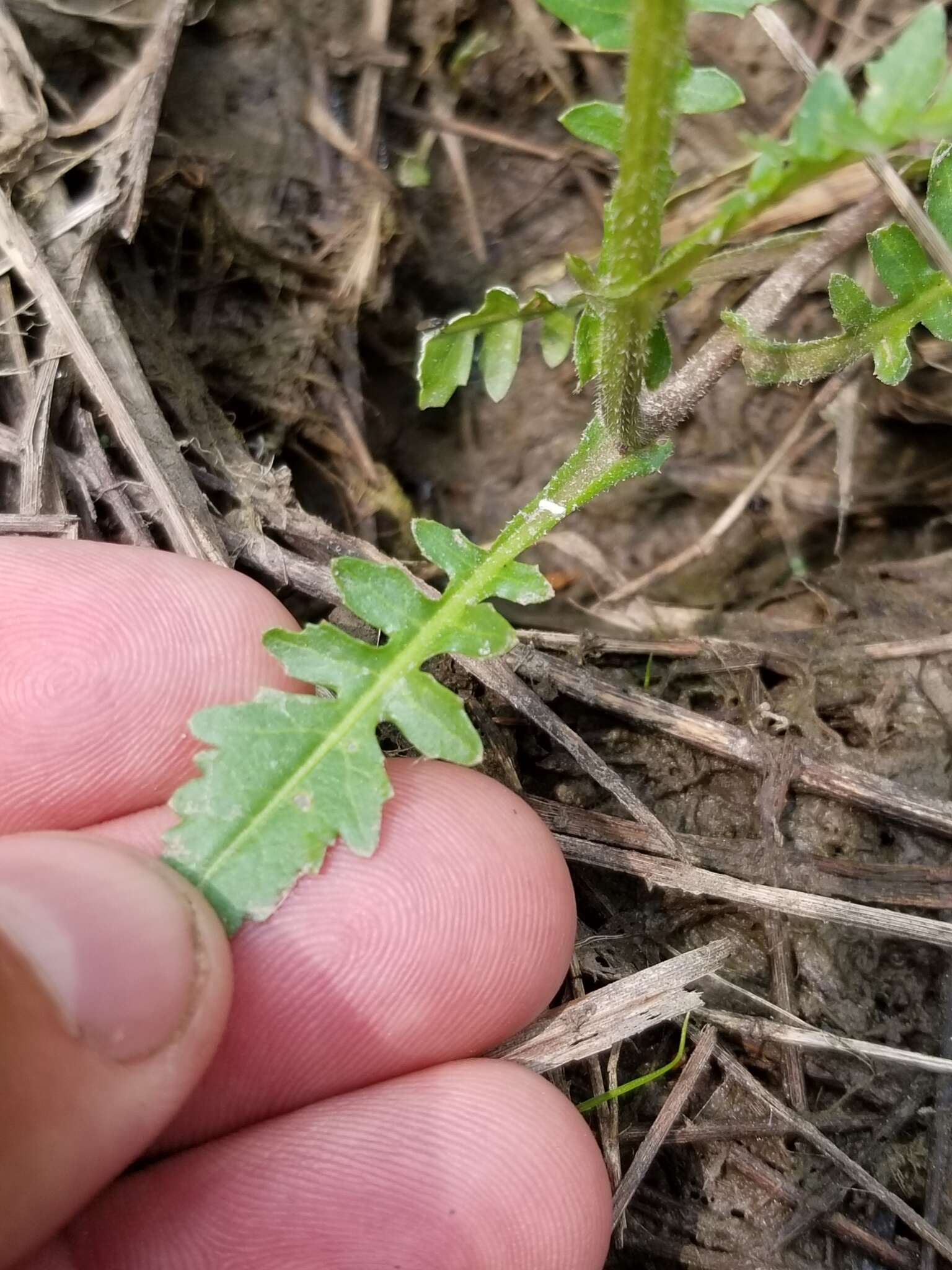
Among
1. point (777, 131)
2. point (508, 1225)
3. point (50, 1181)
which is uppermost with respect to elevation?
point (777, 131)

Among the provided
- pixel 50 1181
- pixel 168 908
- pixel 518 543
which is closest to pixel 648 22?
pixel 518 543

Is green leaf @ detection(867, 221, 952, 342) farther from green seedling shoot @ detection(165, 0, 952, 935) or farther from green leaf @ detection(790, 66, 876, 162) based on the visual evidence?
green leaf @ detection(790, 66, 876, 162)

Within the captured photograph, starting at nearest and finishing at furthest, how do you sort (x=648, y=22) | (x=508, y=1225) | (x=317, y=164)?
(x=648, y=22)
(x=508, y=1225)
(x=317, y=164)

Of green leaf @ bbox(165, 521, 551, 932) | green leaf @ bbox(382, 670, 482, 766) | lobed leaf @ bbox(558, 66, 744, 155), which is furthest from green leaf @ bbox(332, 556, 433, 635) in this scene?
lobed leaf @ bbox(558, 66, 744, 155)

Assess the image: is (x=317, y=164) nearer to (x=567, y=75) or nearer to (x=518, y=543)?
(x=567, y=75)

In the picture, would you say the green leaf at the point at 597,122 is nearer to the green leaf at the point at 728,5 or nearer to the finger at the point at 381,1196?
the green leaf at the point at 728,5

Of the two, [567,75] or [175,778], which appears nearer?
[175,778]
